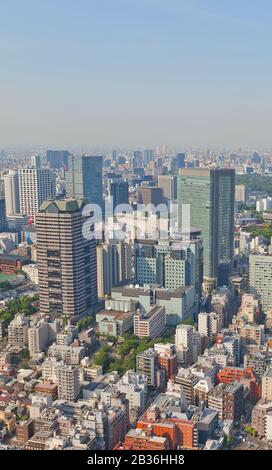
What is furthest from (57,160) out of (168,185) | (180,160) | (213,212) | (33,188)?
(213,212)

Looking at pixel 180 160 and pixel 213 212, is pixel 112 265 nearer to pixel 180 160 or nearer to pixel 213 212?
pixel 213 212

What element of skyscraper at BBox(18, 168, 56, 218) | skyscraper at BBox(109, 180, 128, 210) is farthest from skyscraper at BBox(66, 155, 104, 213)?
skyscraper at BBox(18, 168, 56, 218)

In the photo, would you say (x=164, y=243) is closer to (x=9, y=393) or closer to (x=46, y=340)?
(x=46, y=340)

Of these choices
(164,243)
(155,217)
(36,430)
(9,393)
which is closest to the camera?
(36,430)

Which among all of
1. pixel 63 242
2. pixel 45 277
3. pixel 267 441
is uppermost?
pixel 63 242

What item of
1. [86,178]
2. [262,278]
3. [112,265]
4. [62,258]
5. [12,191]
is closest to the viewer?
[62,258]
